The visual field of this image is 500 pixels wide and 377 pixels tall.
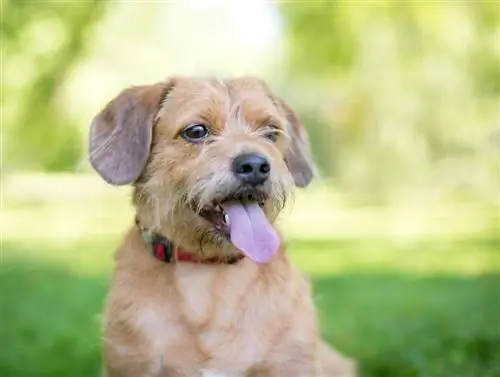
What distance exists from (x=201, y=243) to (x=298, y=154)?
810 millimetres

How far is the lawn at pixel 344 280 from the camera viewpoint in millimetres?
6797

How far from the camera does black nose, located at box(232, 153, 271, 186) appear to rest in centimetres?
426

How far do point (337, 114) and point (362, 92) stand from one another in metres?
1.51

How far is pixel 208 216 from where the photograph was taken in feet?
14.6

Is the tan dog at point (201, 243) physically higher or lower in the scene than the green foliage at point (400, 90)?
higher

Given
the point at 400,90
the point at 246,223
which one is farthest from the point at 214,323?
the point at 400,90

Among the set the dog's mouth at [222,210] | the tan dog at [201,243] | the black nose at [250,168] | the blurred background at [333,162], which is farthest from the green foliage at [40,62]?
the black nose at [250,168]

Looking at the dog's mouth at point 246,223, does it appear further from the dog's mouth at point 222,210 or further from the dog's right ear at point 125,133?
the dog's right ear at point 125,133

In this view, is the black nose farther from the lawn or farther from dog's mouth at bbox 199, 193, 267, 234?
the lawn

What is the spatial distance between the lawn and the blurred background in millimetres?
37

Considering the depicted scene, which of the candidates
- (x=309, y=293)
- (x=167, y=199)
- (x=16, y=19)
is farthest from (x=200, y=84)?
(x=16, y=19)

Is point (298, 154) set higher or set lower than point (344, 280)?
higher

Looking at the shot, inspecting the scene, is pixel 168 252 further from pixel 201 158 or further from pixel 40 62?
pixel 40 62

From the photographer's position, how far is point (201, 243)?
176 inches
